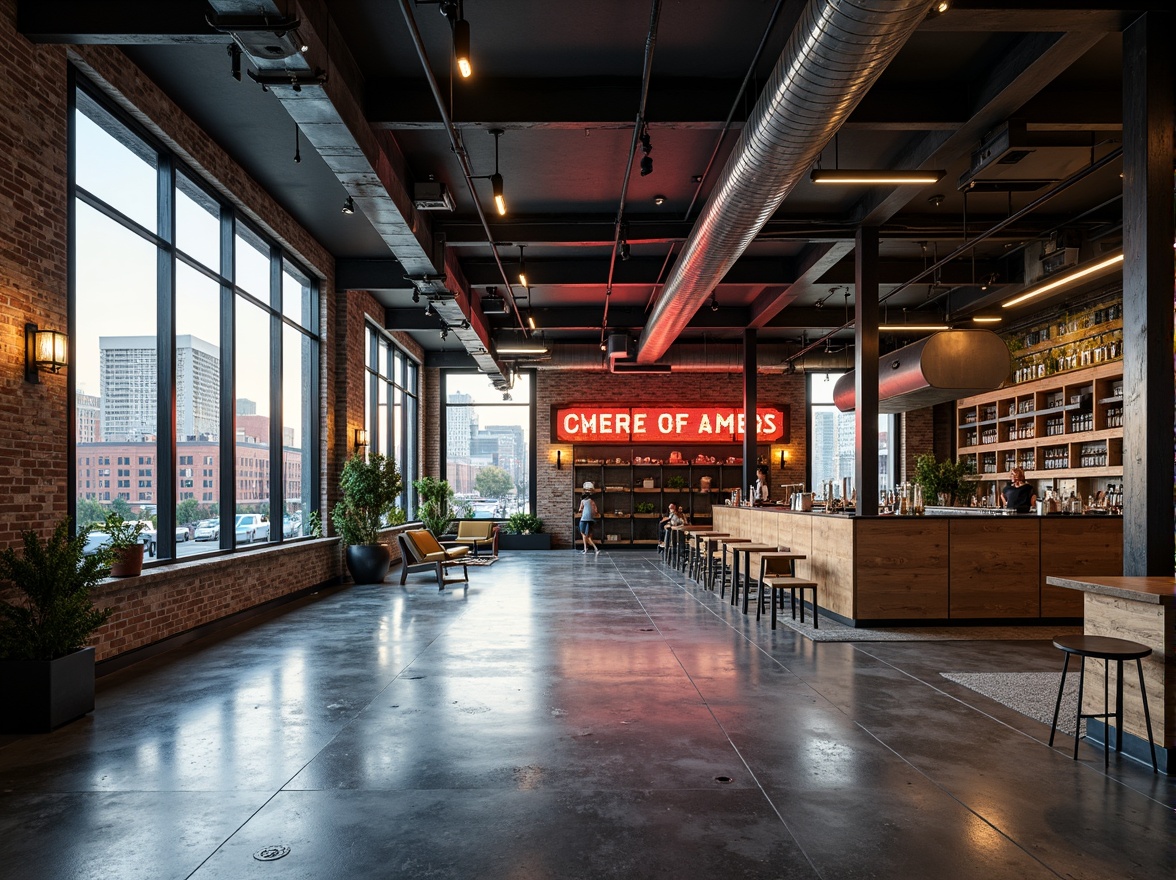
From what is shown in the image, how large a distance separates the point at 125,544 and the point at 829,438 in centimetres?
1605

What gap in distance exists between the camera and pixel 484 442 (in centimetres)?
1903

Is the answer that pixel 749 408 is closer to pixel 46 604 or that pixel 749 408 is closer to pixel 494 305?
pixel 494 305

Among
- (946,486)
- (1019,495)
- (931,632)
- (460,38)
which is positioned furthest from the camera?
(946,486)

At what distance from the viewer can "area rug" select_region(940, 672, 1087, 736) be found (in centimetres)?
470

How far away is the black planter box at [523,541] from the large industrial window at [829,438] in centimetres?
650

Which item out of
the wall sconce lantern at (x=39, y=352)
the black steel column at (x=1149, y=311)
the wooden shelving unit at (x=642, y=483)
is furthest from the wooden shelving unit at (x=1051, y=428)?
the wall sconce lantern at (x=39, y=352)

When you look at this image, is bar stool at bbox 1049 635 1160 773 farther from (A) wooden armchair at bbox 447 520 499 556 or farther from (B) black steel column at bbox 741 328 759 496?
(A) wooden armchair at bbox 447 520 499 556

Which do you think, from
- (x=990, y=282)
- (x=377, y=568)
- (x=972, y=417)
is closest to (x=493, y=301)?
(x=377, y=568)

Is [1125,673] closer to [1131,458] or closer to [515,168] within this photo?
[1131,458]

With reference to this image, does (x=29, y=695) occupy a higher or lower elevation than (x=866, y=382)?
lower

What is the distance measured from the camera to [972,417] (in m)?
14.7

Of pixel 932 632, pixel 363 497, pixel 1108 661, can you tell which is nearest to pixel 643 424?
pixel 363 497

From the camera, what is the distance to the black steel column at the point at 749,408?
43.6 feet

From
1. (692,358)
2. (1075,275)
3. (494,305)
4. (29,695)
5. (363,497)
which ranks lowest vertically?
(29,695)
